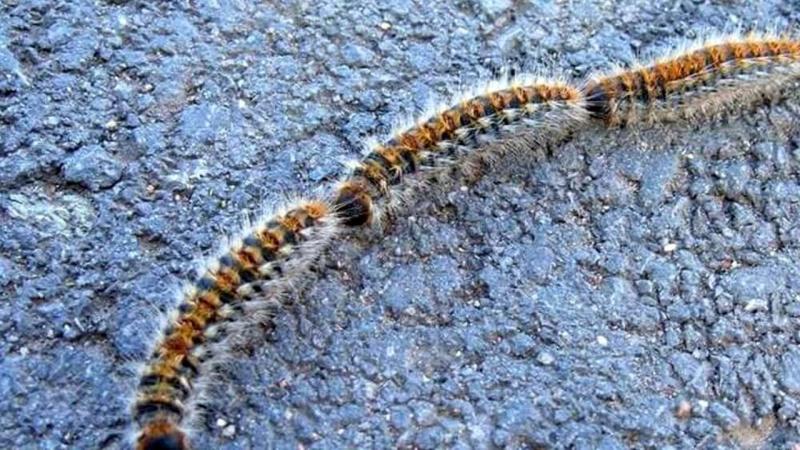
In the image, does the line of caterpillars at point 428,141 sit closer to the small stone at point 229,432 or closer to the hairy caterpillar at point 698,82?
the hairy caterpillar at point 698,82

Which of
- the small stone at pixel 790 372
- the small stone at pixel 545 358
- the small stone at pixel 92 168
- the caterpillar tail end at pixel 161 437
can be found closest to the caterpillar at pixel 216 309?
the caterpillar tail end at pixel 161 437

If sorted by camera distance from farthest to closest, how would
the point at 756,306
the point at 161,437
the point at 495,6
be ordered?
1. the point at 495,6
2. the point at 756,306
3. the point at 161,437

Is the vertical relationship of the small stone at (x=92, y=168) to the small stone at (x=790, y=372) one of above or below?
above

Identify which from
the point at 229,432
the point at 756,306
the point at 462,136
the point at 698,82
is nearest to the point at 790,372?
the point at 756,306

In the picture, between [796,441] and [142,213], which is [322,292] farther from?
[796,441]

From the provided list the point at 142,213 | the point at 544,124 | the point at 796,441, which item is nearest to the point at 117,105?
the point at 142,213

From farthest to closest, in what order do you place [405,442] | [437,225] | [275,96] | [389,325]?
[275,96], [437,225], [389,325], [405,442]

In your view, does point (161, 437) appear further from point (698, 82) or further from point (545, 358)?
point (698, 82)
